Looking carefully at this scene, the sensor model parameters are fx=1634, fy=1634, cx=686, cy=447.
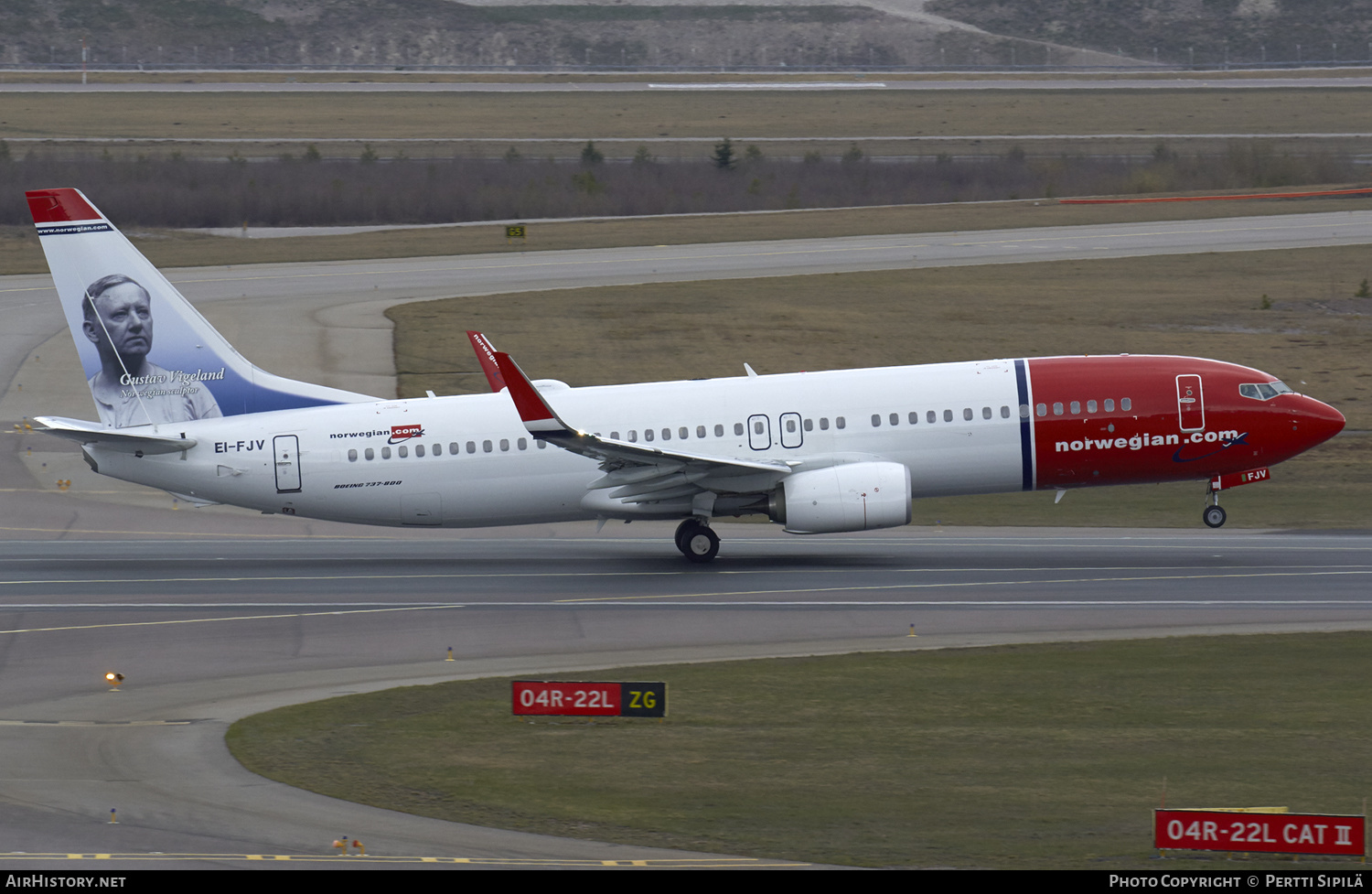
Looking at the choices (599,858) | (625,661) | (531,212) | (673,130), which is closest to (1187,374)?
(625,661)

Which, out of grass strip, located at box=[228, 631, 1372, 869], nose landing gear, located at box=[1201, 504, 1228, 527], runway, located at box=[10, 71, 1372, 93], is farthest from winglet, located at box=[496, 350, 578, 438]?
runway, located at box=[10, 71, 1372, 93]

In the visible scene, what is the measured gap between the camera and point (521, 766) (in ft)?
73.5

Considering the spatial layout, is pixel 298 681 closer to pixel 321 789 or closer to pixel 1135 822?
pixel 321 789

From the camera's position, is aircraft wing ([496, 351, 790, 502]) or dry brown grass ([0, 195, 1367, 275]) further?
dry brown grass ([0, 195, 1367, 275])

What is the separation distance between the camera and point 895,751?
22.8 metres

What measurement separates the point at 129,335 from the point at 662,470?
41.0ft

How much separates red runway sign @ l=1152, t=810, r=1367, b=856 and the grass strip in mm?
368

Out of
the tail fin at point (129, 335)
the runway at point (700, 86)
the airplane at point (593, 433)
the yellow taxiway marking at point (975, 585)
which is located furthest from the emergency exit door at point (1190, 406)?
the runway at point (700, 86)

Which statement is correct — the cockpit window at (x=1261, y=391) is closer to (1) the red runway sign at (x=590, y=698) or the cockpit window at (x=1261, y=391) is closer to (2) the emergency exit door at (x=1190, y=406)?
(2) the emergency exit door at (x=1190, y=406)

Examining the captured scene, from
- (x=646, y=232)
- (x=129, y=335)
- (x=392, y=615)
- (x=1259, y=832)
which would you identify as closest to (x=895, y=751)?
(x=1259, y=832)

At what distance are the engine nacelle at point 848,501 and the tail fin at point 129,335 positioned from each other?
12063 millimetres

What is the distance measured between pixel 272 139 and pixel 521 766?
125849mm

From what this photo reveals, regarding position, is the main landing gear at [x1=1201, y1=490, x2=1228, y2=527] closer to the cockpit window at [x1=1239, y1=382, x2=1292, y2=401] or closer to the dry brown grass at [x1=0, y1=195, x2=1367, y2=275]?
the cockpit window at [x1=1239, y1=382, x2=1292, y2=401]

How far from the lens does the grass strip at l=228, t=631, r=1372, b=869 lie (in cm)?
1941
